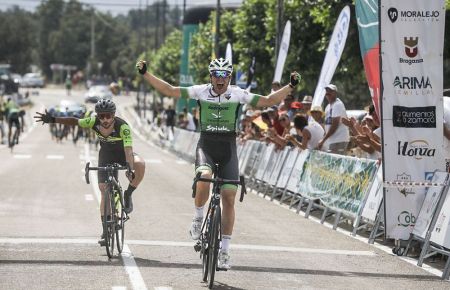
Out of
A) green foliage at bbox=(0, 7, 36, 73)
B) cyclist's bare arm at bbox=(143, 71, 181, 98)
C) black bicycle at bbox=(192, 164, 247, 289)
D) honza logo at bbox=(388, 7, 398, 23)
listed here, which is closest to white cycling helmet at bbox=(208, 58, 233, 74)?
cyclist's bare arm at bbox=(143, 71, 181, 98)

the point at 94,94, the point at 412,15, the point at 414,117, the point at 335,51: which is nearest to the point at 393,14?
the point at 412,15

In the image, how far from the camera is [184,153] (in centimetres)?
4325

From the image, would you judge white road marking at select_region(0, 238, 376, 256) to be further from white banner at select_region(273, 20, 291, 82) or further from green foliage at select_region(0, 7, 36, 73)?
green foliage at select_region(0, 7, 36, 73)

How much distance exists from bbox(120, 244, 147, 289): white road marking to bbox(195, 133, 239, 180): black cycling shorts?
1.26 metres

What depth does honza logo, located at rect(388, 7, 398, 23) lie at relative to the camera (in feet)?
44.8

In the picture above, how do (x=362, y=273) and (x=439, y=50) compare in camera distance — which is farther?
(x=439, y=50)

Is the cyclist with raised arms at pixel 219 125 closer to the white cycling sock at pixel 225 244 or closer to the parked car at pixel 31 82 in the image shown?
the white cycling sock at pixel 225 244

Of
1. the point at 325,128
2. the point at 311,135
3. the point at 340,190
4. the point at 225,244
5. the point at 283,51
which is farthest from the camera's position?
the point at 283,51

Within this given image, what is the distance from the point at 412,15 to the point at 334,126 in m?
5.22

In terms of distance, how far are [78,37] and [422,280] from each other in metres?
175

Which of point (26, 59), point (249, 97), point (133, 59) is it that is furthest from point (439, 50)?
point (26, 59)

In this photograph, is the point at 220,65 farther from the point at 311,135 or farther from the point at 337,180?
the point at 311,135

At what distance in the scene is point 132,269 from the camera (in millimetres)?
11508

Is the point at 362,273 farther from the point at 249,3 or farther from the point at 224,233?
the point at 249,3
